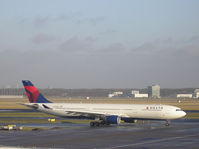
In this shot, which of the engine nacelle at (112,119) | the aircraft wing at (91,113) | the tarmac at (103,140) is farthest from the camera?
the aircraft wing at (91,113)

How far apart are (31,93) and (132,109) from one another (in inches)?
728

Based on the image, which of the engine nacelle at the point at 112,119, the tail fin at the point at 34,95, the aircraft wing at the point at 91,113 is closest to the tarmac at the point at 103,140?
the engine nacelle at the point at 112,119

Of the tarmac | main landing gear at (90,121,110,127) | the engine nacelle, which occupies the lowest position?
the tarmac

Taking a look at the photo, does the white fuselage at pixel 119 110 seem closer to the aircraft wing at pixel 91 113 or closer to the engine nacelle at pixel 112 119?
the aircraft wing at pixel 91 113

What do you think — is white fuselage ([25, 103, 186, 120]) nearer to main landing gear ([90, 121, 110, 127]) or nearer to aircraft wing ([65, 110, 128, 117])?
aircraft wing ([65, 110, 128, 117])

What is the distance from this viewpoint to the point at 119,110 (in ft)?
207

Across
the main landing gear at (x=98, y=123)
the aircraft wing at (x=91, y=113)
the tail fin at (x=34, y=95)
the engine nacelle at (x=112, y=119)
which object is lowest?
the main landing gear at (x=98, y=123)

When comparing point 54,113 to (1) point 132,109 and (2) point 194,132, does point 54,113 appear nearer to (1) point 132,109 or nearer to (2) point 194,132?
(1) point 132,109

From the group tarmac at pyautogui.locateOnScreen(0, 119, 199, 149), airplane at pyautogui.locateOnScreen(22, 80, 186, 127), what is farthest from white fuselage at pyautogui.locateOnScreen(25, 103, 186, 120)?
tarmac at pyautogui.locateOnScreen(0, 119, 199, 149)

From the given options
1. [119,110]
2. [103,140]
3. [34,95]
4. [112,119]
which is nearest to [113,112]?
[119,110]

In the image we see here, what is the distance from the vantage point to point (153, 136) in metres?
46.2

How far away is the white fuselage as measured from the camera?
6131cm

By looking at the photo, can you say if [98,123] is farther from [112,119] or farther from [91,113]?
[112,119]

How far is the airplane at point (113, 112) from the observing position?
201 feet
